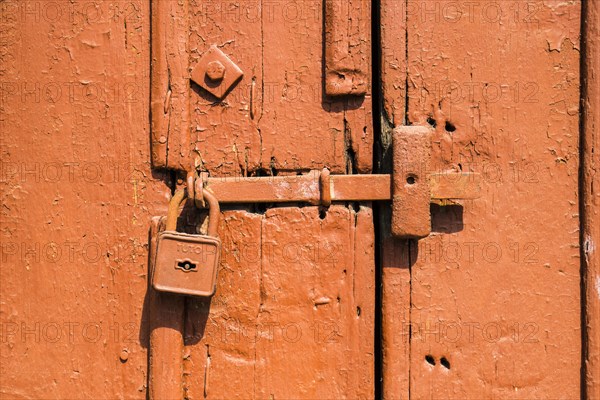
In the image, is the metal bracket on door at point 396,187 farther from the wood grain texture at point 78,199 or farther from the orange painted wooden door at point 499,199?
the wood grain texture at point 78,199

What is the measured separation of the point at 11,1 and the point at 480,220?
902mm

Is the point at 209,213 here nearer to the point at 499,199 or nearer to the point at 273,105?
the point at 273,105

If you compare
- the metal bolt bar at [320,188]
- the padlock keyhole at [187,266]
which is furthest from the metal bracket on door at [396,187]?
the padlock keyhole at [187,266]

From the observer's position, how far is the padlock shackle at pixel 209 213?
2.36ft

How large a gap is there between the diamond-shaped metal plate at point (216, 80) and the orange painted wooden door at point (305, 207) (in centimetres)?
1

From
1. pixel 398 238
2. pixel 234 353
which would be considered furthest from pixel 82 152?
pixel 398 238

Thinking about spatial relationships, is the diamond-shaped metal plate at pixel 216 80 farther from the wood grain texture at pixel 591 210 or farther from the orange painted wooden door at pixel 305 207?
the wood grain texture at pixel 591 210

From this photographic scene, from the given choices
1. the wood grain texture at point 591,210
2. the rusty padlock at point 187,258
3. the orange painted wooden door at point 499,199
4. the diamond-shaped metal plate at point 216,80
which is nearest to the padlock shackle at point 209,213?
the rusty padlock at point 187,258

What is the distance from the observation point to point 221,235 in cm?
79

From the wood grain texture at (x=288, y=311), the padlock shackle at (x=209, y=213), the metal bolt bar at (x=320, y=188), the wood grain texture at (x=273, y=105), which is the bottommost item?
the wood grain texture at (x=288, y=311)

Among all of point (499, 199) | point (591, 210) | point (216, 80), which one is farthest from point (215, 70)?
point (591, 210)

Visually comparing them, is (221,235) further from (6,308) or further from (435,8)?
(435,8)

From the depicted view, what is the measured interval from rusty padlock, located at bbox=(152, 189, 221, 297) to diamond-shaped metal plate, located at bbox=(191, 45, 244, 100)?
0.19 metres

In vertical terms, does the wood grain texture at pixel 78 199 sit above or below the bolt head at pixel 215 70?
below
